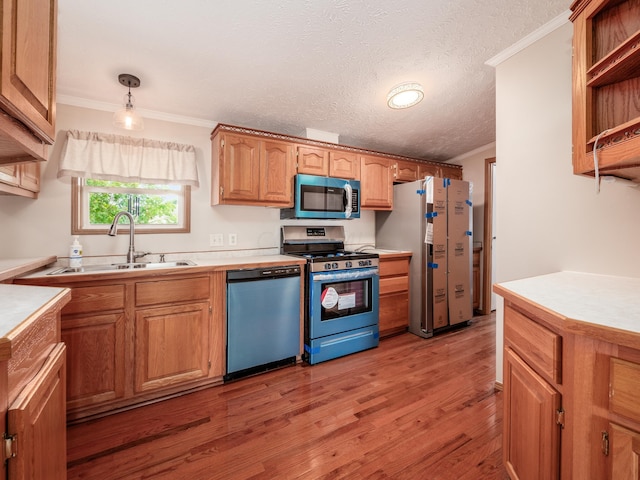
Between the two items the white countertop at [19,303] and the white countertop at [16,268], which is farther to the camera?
the white countertop at [16,268]

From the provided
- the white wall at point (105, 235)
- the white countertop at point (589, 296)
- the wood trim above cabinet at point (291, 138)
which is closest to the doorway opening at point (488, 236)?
the wood trim above cabinet at point (291, 138)

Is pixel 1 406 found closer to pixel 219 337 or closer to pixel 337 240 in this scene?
pixel 219 337

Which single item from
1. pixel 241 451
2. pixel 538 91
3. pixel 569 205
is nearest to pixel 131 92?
pixel 241 451

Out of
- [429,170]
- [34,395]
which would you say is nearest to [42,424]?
[34,395]

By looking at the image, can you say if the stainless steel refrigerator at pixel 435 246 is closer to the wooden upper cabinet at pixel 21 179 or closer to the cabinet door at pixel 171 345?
the cabinet door at pixel 171 345

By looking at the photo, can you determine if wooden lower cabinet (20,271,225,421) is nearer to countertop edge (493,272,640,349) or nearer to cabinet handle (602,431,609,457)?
countertop edge (493,272,640,349)

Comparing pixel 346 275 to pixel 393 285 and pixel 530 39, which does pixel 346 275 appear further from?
pixel 530 39

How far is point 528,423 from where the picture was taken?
103 centimetres

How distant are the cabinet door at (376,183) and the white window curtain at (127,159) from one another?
5.79 feet

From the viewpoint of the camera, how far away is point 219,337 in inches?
86.1

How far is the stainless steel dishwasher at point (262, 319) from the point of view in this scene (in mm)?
2227

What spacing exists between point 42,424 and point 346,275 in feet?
7.16

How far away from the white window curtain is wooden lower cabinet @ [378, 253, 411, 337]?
83.6 inches

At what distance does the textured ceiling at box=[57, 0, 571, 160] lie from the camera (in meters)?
1.55
